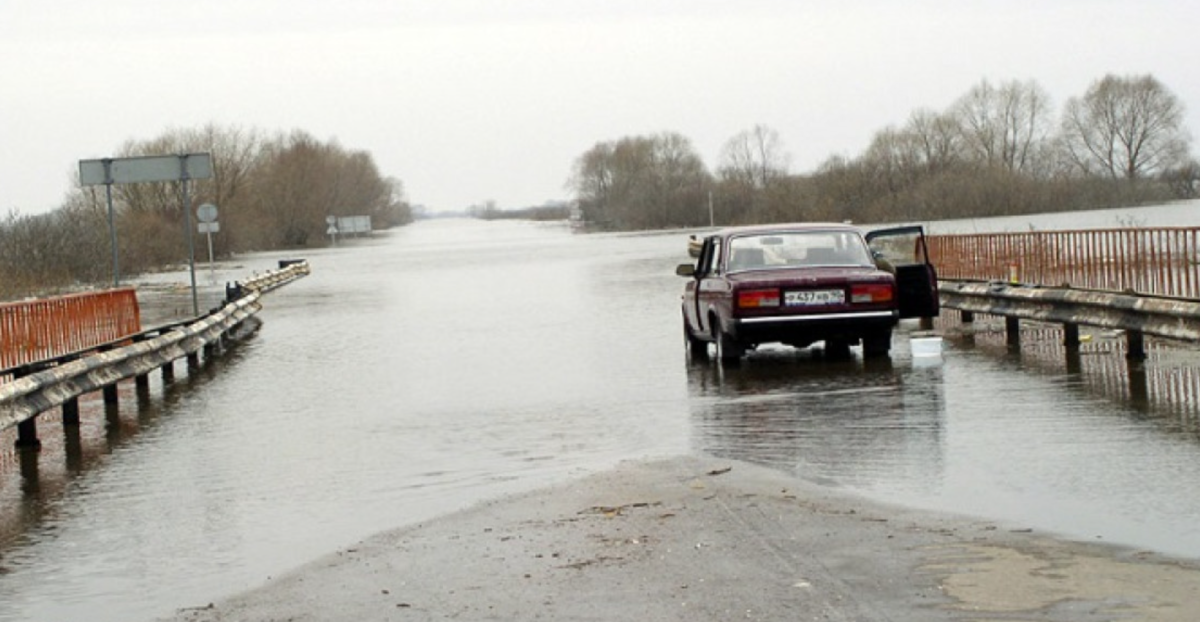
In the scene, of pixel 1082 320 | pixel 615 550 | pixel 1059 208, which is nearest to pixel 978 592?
pixel 615 550

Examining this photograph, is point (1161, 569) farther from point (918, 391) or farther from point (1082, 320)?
point (1082, 320)

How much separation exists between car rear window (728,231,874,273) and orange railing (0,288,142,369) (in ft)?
21.7

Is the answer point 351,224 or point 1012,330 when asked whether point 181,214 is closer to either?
point 351,224

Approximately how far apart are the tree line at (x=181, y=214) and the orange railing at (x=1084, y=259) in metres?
16.6

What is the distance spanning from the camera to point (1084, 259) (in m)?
21.5

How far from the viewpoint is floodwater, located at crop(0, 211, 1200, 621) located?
28.7ft

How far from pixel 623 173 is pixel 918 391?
562 ft

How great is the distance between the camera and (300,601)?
24.5 ft

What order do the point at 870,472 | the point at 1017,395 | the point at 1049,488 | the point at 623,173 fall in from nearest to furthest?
the point at 1049,488 → the point at 870,472 → the point at 1017,395 → the point at 623,173

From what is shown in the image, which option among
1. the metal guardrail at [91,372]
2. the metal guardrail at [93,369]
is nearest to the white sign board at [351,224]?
the metal guardrail at [93,369]

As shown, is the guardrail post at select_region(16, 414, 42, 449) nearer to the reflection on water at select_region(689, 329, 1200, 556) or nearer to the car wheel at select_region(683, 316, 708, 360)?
the reflection on water at select_region(689, 329, 1200, 556)

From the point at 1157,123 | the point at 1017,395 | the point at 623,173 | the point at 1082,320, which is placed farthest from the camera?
the point at 623,173

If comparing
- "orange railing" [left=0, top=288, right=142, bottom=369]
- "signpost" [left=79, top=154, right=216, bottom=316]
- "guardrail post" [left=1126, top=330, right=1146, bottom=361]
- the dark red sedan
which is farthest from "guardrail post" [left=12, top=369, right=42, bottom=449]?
"signpost" [left=79, top=154, right=216, bottom=316]

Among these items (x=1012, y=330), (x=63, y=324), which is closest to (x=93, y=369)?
(x=63, y=324)
